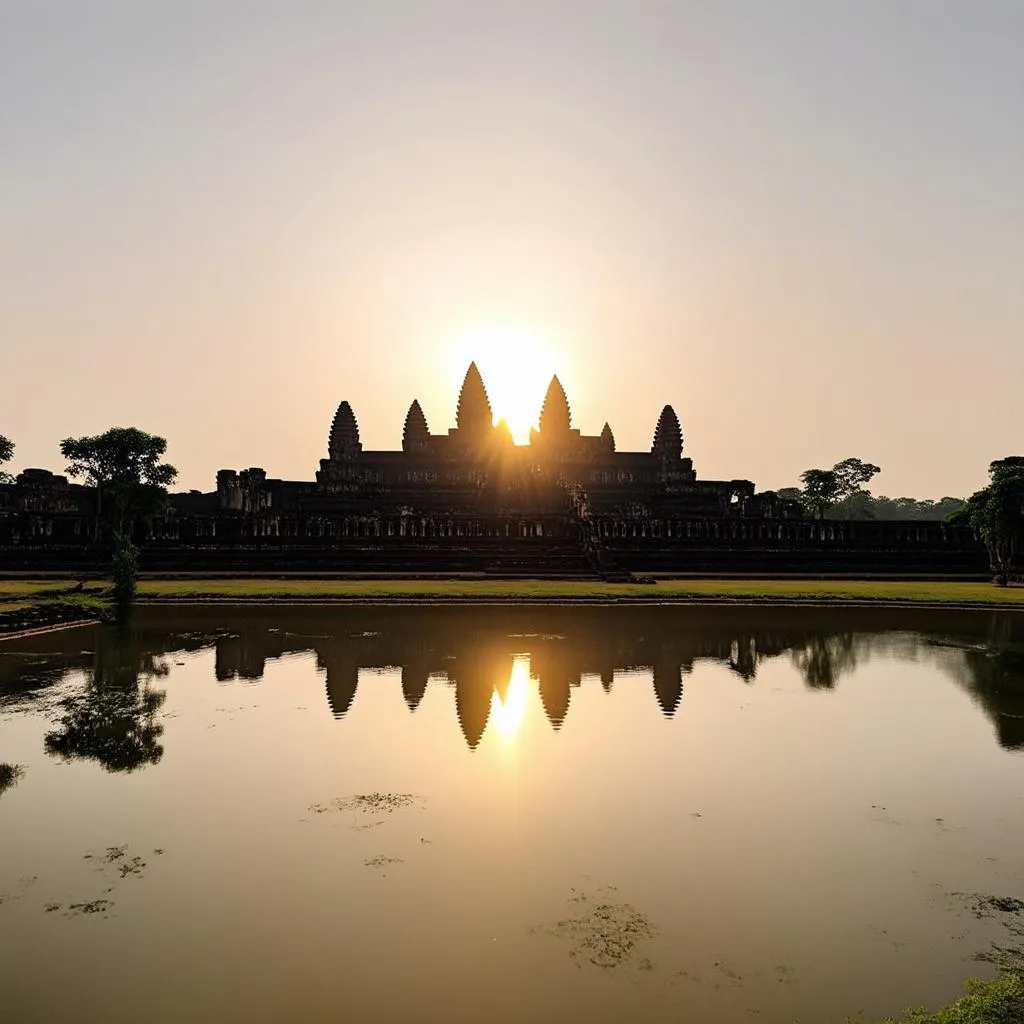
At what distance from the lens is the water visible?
4.87 metres

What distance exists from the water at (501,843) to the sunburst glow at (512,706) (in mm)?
102

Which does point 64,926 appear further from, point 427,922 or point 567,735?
point 567,735

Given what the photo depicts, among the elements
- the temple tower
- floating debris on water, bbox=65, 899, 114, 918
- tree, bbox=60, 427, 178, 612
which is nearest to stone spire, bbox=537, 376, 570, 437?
the temple tower

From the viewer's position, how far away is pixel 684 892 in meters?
6.08

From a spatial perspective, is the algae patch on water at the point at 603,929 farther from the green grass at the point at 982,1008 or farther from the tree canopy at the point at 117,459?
the tree canopy at the point at 117,459

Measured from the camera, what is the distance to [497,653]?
55.2 feet

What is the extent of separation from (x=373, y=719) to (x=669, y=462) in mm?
57587

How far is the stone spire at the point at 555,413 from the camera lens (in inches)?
2904

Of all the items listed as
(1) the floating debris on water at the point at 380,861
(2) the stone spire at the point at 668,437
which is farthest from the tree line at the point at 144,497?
(1) the floating debris on water at the point at 380,861

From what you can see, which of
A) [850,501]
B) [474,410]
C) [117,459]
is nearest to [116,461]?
[117,459]

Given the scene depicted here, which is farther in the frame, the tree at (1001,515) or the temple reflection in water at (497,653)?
the tree at (1001,515)

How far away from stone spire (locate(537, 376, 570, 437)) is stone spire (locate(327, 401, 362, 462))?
57.9 ft

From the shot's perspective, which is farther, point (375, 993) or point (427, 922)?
point (427, 922)

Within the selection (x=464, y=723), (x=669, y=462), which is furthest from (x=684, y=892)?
(x=669, y=462)
